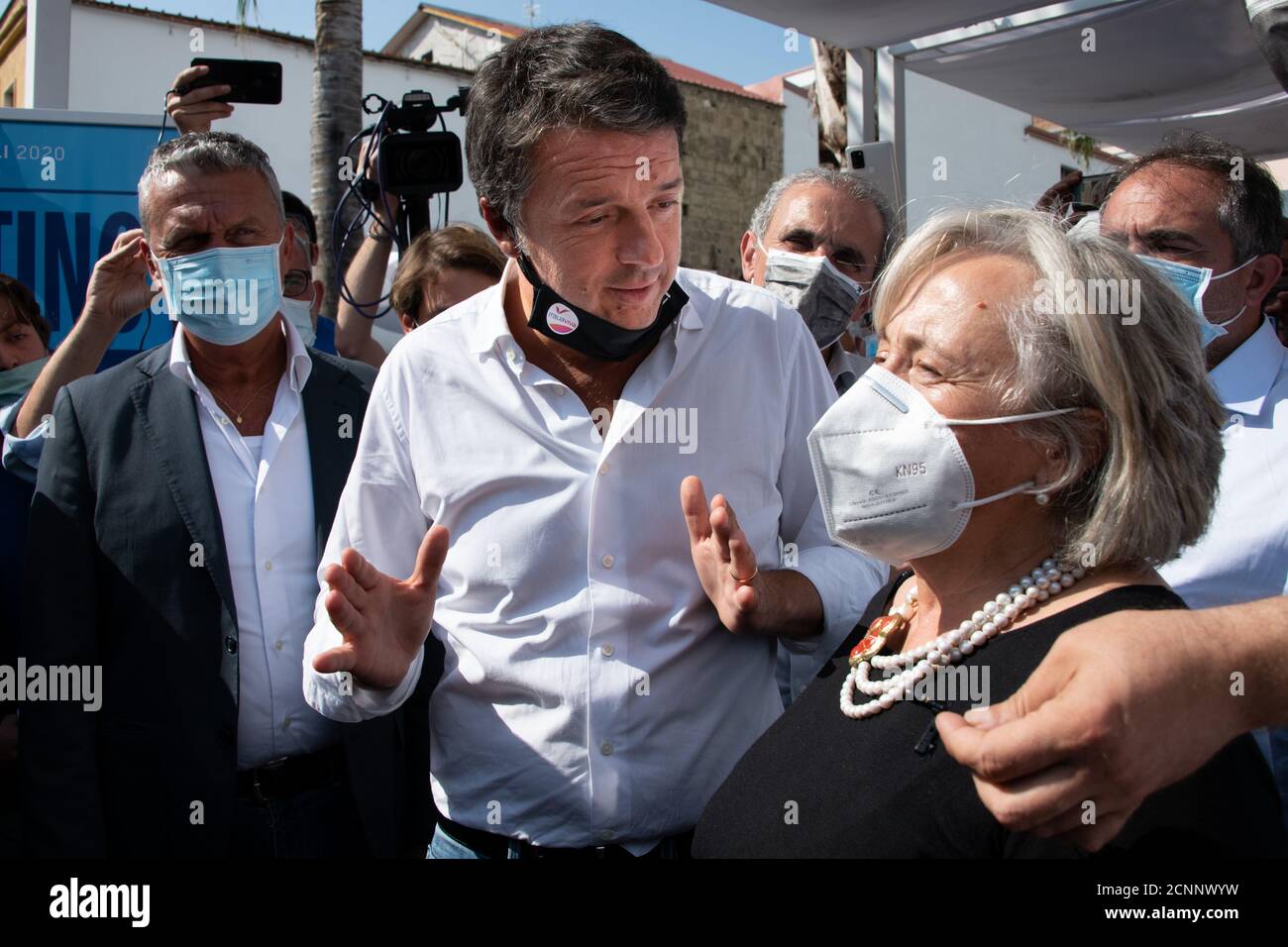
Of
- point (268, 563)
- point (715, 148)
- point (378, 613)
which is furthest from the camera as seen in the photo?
point (715, 148)

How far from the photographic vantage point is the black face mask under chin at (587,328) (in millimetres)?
2209

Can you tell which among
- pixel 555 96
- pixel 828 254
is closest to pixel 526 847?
pixel 555 96

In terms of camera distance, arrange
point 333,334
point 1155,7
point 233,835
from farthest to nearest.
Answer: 1. point 1155,7
2. point 333,334
3. point 233,835

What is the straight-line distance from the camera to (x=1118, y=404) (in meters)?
1.68

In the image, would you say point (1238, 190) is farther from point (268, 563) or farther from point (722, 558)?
point (268, 563)

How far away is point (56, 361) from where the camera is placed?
10.9ft

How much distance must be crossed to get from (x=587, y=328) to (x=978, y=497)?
818mm

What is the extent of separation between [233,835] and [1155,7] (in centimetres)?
574

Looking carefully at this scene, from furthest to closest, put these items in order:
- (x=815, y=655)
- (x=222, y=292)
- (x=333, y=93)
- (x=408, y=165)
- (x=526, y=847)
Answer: (x=333, y=93) → (x=408, y=165) → (x=222, y=292) → (x=815, y=655) → (x=526, y=847)

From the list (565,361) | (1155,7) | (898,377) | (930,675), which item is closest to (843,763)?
(930,675)

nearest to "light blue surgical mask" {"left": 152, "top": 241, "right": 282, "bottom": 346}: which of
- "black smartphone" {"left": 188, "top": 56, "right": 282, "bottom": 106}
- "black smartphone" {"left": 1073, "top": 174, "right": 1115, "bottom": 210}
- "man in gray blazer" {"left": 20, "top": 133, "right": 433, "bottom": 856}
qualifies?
"man in gray blazer" {"left": 20, "top": 133, "right": 433, "bottom": 856}

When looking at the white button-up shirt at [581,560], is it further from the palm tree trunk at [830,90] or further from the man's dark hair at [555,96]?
the palm tree trunk at [830,90]
